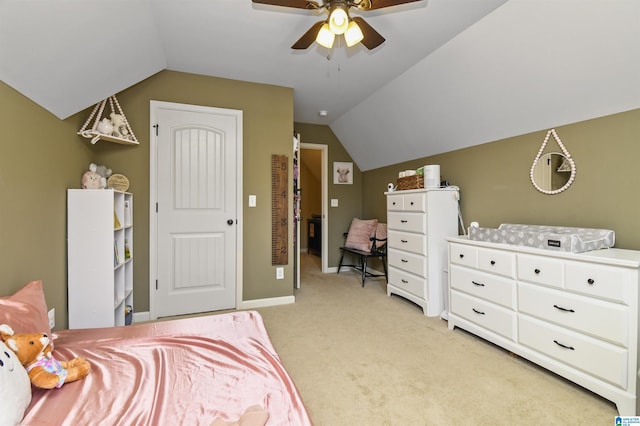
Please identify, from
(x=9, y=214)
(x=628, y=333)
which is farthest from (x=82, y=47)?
(x=628, y=333)

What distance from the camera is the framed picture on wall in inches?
199

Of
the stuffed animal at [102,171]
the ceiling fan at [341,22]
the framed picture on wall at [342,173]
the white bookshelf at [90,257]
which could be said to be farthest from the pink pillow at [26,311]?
the framed picture on wall at [342,173]

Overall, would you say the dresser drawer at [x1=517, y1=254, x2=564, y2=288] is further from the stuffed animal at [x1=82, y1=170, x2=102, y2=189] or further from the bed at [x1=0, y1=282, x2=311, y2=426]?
the stuffed animal at [x1=82, y1=170, x2=102, y2=189]

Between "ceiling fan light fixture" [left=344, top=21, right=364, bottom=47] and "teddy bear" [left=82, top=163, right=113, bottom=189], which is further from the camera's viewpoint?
Result: "teddy bear" [left=82, top=163, right=113, bottom=189]

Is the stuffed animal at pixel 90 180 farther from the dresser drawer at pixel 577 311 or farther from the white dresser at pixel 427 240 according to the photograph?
the dresser drawer at pixel 577 311

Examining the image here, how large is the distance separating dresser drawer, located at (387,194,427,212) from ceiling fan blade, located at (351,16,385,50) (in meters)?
1.60

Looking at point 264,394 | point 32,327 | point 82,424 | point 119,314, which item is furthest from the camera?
point 119,314

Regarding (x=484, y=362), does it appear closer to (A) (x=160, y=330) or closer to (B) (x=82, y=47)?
(A) (x=160, y=330)

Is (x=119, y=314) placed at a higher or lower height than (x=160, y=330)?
lower

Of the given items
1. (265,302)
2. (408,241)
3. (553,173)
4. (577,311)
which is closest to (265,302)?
(265,302)

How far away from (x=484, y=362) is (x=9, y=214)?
3118 millimetres

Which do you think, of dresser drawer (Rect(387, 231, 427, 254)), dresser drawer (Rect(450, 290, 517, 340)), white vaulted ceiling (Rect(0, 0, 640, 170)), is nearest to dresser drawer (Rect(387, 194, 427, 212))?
dresser drawer (Rect(387, 231, 427, 254))

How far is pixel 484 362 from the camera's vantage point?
209cm

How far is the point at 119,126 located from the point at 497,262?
3.43 metres
